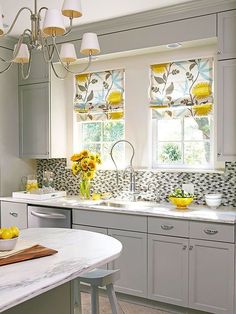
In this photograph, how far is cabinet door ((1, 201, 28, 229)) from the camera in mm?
4297

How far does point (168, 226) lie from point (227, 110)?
1178mm

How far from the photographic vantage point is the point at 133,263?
3590mm

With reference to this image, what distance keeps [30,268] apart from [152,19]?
113 inches

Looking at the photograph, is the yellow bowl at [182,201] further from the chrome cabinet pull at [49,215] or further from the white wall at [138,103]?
the chrome cabinet pull at [49,215]

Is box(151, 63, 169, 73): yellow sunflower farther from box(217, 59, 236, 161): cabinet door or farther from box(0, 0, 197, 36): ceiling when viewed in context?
box(217, 59, 236, 161): cabinet door

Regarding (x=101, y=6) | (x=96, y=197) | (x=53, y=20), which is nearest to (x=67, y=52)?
(x=53, y=20)

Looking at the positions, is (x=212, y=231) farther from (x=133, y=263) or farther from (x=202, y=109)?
(x=202, y=109)

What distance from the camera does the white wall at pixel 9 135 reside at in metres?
4.68

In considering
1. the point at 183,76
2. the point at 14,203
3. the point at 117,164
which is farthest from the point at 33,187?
the point at 183,76

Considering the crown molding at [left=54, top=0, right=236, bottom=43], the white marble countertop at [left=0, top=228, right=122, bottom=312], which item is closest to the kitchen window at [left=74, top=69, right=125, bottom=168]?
the crown molding at [left=54, top=0, right=236, bottom=43]

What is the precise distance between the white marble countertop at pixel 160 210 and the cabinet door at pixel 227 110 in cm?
52

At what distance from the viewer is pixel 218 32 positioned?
3.51 meters

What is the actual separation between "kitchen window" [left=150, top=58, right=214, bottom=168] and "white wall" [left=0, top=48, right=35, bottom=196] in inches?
70.5

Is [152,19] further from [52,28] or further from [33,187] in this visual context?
[33,187]
